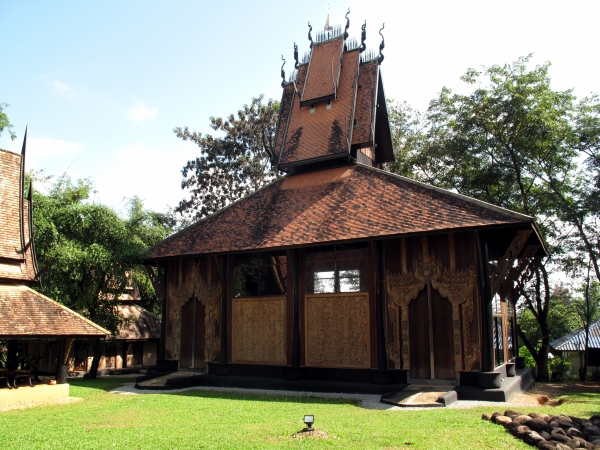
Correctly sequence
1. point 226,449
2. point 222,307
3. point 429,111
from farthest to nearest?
point 429,111 → point 222,307 → point 226,449

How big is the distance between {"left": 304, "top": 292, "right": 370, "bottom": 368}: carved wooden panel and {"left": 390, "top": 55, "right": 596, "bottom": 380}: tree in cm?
1079

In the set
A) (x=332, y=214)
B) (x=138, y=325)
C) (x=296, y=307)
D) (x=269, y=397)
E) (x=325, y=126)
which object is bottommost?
(x=269, y=397)

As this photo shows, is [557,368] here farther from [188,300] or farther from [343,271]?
[188,300]

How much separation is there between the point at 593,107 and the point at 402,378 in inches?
637

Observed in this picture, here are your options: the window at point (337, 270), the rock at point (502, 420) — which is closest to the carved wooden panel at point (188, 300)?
the window at point (337, 270)

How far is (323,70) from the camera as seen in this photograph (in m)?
21.1

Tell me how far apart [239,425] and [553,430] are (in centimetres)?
484

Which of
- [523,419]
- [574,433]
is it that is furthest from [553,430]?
[523,419]

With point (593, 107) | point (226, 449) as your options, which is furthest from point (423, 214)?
point (593, 107)

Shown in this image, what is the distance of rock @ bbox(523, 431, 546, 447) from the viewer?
6805 millimetres

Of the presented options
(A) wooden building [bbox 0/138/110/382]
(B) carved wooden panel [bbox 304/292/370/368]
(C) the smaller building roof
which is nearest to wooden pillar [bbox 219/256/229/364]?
(B) carved wooden panel [bbox 304/292/370/368]

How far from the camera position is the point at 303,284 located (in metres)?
15.3

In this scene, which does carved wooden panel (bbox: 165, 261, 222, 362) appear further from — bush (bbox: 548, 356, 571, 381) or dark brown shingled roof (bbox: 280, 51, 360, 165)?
bush (bbox: 548, 356, 571, 381)

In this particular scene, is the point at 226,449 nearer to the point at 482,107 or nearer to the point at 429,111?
the point at 482,107
